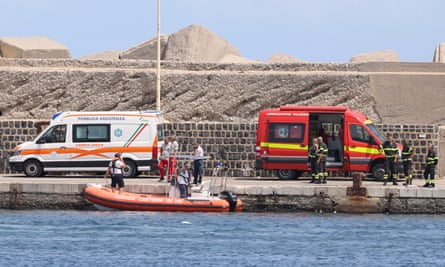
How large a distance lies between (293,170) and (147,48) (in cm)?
1446

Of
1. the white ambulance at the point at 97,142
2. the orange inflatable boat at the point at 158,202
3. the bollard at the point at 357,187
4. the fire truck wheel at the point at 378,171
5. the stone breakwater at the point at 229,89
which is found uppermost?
the stone breakwater at the point at 229,89

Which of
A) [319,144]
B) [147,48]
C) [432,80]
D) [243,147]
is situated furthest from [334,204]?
[147,48]

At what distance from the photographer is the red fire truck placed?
36.6 m

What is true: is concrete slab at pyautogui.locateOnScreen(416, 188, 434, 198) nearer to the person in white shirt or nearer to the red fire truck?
the red fire truck

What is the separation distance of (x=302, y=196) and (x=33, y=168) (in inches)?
308

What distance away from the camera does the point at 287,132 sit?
36.7m

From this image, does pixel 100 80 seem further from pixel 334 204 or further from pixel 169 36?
pixel 334 204

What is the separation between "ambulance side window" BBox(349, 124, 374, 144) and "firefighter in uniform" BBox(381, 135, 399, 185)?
88cm

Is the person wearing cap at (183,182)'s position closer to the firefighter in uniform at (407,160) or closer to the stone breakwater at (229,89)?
the firefighter in uniform at (407,160)

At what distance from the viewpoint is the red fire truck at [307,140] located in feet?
120

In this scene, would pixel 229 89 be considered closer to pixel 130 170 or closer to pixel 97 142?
pixel 130 170

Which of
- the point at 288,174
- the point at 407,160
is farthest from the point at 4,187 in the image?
the point at 407,160

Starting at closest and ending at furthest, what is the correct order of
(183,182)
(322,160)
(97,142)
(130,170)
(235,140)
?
(183,182), (322,160), (97,142), (130,170), (235,140)

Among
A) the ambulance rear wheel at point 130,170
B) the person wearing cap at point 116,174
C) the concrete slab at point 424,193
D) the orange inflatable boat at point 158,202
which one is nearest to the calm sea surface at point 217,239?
the orange inflatable boat at point 158,202
